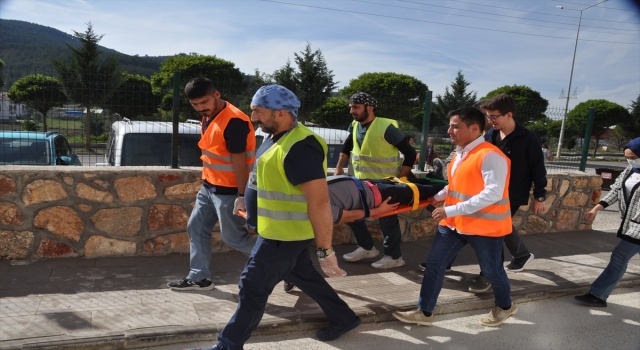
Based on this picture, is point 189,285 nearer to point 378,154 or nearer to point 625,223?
point 378,154

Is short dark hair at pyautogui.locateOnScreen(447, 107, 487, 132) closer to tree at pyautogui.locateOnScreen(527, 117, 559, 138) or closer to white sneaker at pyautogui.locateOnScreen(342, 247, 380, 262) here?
white sneaker at pyautogui.locateOnScreen(342, 247, 380, 262)

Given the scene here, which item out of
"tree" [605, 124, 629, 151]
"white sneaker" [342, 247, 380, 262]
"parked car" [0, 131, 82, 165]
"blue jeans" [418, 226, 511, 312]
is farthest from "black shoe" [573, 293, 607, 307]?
"tree" [605, 124, 629, 151]

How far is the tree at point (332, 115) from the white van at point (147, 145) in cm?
162

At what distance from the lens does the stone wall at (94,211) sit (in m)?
4.91

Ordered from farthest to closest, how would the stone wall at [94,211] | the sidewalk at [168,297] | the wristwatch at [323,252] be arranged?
the stone wall at [94,211]
the sidewalk at [168,297]
the wristwatch at [323,252]

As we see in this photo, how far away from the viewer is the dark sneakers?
441 cm

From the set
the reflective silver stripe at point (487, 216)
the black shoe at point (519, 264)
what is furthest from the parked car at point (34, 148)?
the black shoe at point (519, 264)

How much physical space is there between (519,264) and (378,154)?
6.79 ft

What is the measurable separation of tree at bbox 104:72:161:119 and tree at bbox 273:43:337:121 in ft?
5.30

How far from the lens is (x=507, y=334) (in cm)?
402

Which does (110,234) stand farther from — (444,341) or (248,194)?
(444,341)

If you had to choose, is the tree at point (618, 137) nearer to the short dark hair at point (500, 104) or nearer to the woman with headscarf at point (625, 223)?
the woman with headscarf at point (625, 223)

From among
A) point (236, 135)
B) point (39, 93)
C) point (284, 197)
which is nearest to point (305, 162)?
point (284, 197)

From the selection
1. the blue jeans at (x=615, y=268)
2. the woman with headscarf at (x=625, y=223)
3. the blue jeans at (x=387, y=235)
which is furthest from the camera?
the blue jeans at (x=387, y=235)
